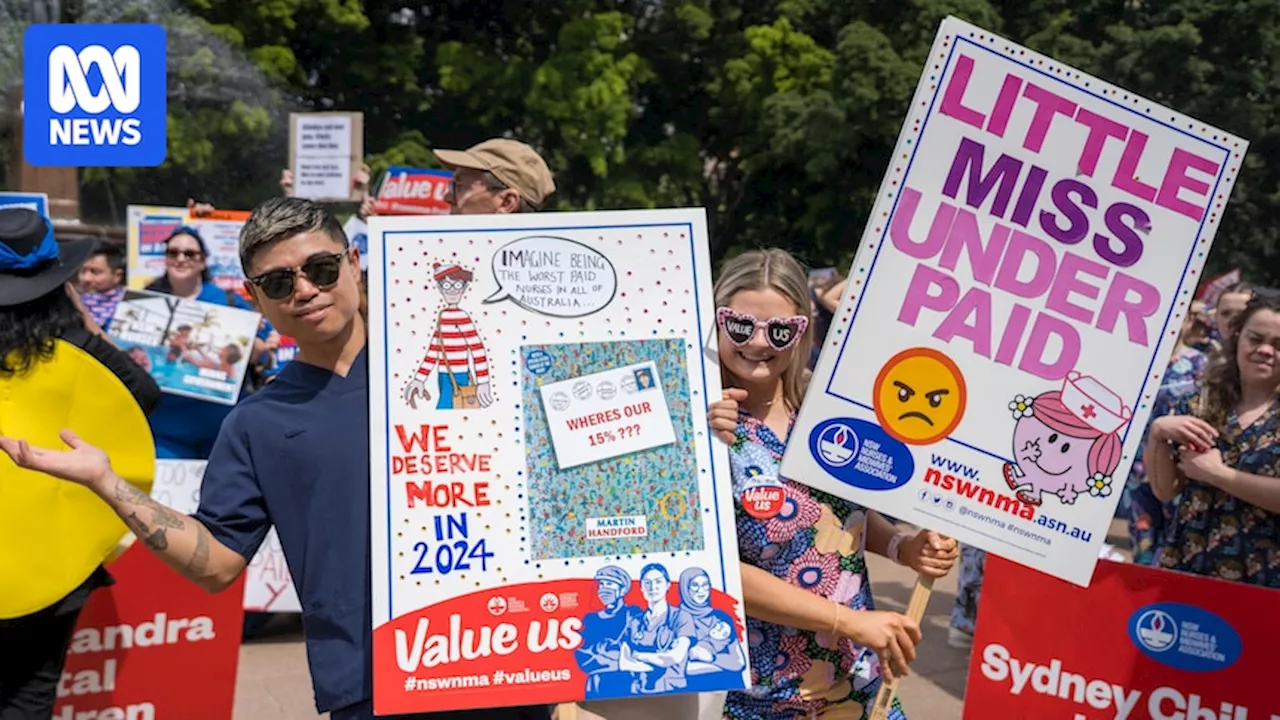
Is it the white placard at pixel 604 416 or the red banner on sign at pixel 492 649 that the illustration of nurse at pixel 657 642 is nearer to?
the red banner on sign at pixel 492 649

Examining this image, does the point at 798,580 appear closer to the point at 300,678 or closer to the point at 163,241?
the point at 300,678

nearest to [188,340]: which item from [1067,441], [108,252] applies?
[108,252]

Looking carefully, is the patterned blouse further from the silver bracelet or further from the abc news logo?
the abc news logo

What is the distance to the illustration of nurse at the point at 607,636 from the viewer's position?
2.44 metres

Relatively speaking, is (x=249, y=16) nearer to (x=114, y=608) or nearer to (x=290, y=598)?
(x=290, y=598)

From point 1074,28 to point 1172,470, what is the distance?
22986 millimetres

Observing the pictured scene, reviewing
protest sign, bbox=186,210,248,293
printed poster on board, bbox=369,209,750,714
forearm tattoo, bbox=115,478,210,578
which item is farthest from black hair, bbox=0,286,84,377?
protest sign, bbox=186,210,248,293

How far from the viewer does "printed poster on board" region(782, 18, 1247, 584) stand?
2604mm

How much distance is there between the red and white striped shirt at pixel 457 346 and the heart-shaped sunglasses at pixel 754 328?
0.48 metres

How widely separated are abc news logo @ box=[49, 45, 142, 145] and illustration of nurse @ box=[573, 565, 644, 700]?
4.98 metres

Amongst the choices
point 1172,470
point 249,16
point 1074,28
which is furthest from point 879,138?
point 1172,470

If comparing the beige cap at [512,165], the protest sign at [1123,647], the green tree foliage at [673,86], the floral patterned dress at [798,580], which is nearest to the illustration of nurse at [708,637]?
the floral patterned dress at [798,580]

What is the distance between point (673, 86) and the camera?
29828 millimetres

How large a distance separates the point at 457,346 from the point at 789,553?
0.76 m
